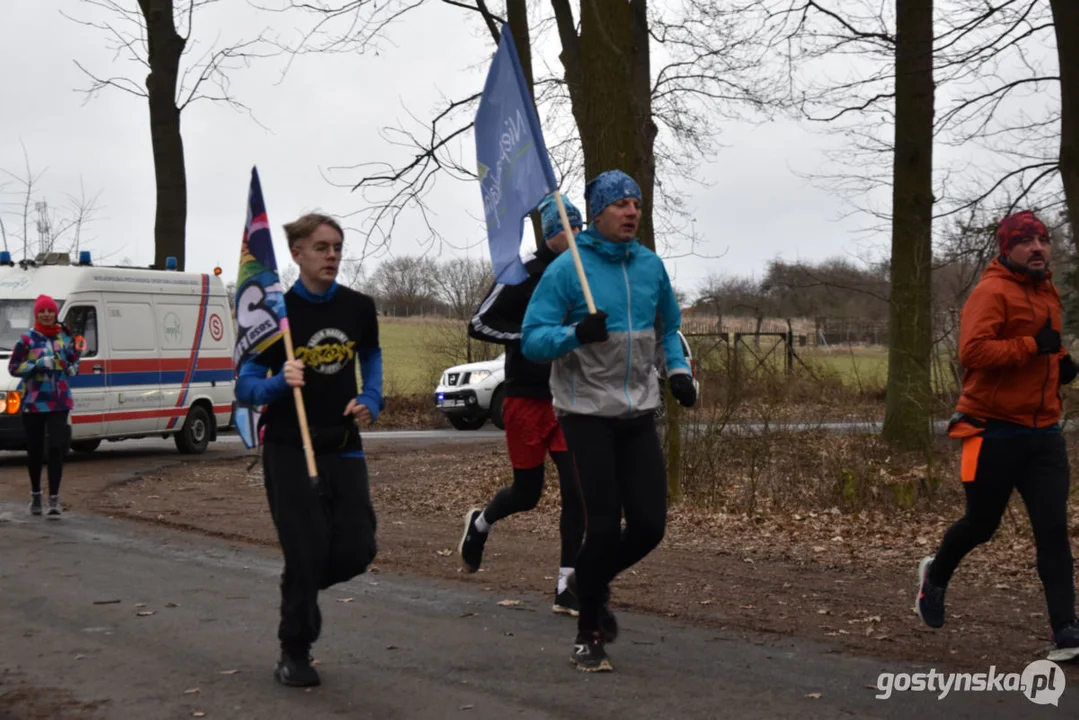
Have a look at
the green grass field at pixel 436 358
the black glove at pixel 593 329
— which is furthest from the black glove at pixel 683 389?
the green grass field at pixel 436 358

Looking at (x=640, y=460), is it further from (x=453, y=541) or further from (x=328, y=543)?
(x=453, y=541)

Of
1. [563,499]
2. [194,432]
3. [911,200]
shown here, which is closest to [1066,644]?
[563,499]

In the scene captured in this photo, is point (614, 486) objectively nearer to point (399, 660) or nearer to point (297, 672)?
point (399, 660)

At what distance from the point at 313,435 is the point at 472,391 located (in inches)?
766

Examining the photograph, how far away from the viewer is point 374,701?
531 centimetres

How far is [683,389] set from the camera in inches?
221

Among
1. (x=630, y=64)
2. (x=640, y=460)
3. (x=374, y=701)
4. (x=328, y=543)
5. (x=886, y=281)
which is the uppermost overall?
(x=630, y=64)

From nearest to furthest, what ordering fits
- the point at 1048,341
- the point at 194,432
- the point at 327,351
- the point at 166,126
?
the point at 327,351, the point at 1048,341, the point at 194,432, the point at 166,126

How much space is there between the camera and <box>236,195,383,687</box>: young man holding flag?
5543 mm

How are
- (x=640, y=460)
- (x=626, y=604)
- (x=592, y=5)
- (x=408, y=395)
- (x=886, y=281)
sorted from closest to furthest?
1. (x=640, y=460)
2. (x=626, y=604)
3. (x=592, y=5)
4. (x=886, y=281)
5. (x=408, y=395)

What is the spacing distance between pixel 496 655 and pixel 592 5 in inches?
257

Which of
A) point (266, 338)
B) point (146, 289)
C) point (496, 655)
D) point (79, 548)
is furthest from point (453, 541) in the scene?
point (146, 289)

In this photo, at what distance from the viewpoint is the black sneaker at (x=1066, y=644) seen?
19.0 ft

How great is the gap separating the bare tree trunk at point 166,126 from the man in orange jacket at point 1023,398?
59.8ft
